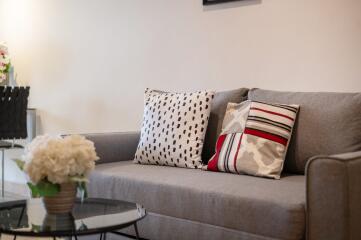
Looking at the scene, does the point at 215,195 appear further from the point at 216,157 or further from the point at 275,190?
the point at 216,157

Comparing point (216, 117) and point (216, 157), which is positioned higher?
point (216, 117)

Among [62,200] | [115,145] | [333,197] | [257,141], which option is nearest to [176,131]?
[115,145]

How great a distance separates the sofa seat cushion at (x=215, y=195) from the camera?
1724 mm

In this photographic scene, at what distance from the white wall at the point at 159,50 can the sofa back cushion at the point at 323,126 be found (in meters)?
0.29

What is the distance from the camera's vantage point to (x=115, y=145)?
111 inches

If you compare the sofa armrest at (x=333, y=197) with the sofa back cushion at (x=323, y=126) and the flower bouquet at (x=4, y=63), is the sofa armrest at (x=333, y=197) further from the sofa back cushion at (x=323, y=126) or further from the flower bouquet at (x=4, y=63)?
the flower bouquet at (x=4, y=63)

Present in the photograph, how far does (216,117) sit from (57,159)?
50.0 inches

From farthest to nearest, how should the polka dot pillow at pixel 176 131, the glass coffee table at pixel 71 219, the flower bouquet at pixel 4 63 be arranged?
the flower bouquet at pixel 4 63, the polka dot pillow at pixel 176 131, the glass coffee table at pixel 71 219

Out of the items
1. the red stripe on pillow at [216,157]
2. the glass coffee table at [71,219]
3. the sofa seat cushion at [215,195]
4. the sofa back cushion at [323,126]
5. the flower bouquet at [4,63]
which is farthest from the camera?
the flower bouquet at [4,63]

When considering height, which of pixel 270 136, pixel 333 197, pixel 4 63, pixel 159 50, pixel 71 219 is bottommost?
pixel 71 219

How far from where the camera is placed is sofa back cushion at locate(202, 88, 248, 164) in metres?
2.63

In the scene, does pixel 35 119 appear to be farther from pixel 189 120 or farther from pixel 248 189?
pixel 248 189

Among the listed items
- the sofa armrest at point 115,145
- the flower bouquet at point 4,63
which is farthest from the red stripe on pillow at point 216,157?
the flower bouquet at point 4,63

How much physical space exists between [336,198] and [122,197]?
1.12 m
